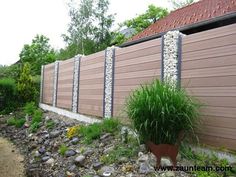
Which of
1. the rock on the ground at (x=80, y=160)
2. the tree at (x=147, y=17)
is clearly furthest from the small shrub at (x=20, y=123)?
the tree at (x=147, y=17)

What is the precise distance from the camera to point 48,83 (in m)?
10.7

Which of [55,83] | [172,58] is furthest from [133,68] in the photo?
[55,83]

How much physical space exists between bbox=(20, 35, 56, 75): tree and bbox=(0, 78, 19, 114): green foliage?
3.98m

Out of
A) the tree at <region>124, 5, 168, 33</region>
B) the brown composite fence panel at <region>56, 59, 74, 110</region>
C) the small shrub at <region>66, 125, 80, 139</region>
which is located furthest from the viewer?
the tree at <region>124, 5, 168, 33</region>

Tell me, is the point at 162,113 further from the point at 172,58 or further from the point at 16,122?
the point at 16,122

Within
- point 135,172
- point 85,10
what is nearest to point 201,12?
point 135,172

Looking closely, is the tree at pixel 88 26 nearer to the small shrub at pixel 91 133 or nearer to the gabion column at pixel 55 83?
the gabion column at pixel 55 83

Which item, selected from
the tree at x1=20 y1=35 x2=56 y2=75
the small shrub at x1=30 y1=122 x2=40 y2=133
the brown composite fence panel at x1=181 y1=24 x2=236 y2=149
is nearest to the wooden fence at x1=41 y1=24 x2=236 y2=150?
the brown composite fence panel at x1=181 y1=24 x2=236 y2=149

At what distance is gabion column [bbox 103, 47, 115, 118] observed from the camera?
→ 6.25 meters

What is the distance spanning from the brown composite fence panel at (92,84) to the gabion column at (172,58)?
2.34 m

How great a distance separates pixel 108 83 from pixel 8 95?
6658 mm

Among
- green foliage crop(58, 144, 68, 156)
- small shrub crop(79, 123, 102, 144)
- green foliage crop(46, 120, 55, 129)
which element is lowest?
green foliage crop(58, 144, 68, 156)

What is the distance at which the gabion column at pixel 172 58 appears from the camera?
4.43 meters

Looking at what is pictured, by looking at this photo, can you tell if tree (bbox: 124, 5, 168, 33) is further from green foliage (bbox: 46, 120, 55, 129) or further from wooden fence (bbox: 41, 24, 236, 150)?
wooden fence (bbox: 41, 24, 236, 150)
